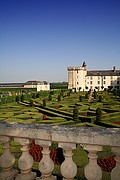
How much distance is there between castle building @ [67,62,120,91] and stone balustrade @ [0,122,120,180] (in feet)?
235

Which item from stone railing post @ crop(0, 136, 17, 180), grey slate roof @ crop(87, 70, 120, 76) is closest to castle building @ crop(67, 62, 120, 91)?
grey slate roof @ crop(87, 70, 120, 76)

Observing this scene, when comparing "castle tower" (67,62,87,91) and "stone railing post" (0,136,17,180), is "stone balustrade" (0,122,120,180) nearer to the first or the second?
"stone railing post" (0,136,17,180)

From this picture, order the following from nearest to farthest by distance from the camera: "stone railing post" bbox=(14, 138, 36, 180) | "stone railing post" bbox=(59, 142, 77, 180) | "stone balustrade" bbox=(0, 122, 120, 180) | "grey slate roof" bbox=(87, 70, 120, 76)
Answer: "stone balustrade" bbox=(0, 122, 120, 180), "stone railing post" bbox=(59, 142, 77, 180), "stone railing post" bbox=(14, 138, 36, 180), "grey slate roof" bbox=(87, 70, 120, 76)

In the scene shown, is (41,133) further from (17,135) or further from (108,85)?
(108,85)

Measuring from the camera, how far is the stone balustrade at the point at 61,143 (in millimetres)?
2174

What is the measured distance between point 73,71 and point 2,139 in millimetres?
73192

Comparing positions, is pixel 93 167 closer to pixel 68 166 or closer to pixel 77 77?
pixel 68 166

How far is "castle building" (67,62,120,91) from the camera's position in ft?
245

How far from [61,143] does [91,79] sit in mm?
76898


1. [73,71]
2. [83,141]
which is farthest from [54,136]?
[73,71]

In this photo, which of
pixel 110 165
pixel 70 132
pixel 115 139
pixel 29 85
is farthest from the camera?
pixel 29 85

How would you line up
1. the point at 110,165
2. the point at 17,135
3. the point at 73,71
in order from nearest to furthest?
the point at 17,135, the point at 110,165, the point at 73,71

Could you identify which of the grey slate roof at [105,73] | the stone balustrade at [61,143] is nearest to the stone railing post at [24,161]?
the stone balustrade at [61,143]

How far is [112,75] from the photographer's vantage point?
75.9 m
